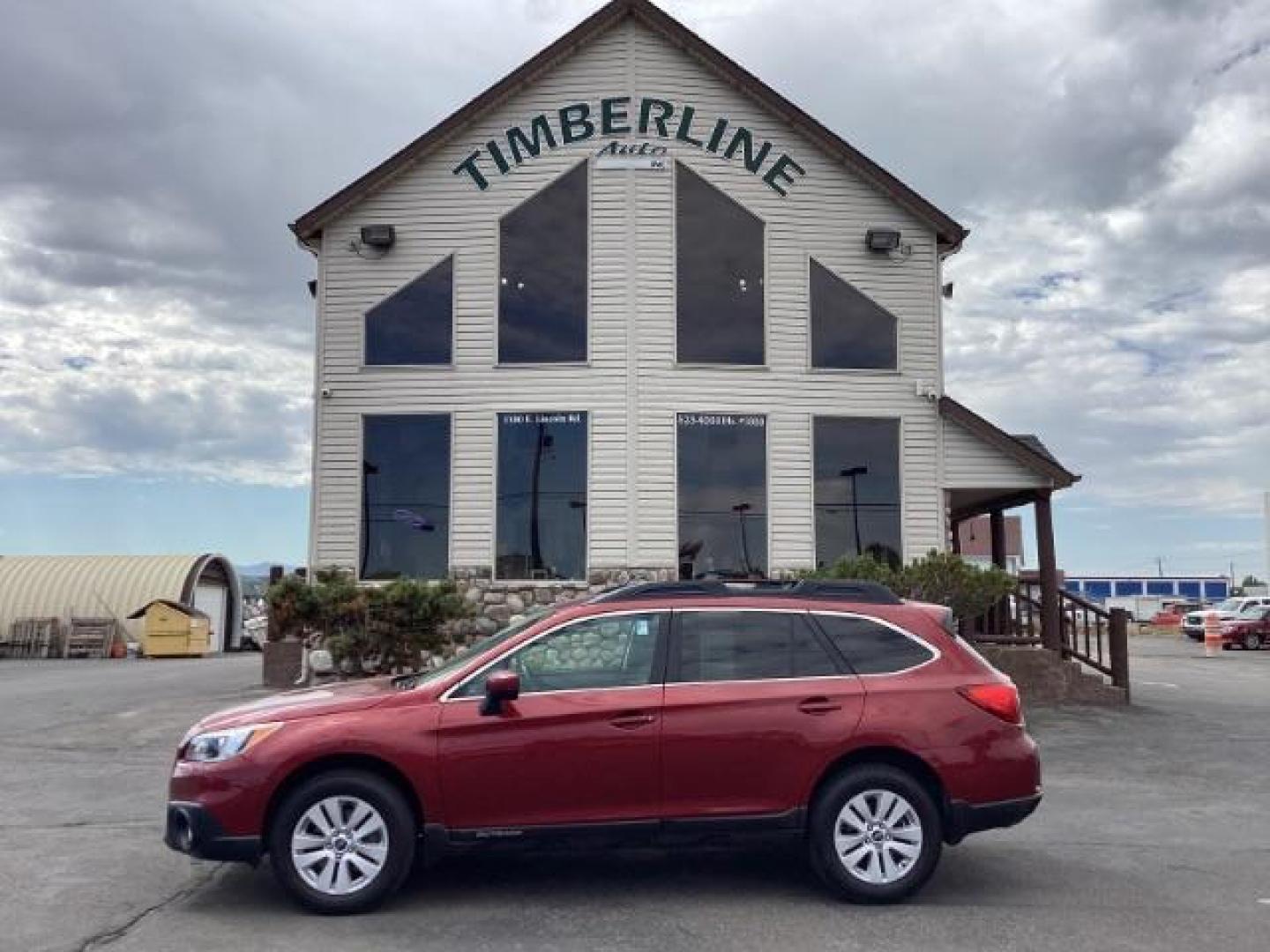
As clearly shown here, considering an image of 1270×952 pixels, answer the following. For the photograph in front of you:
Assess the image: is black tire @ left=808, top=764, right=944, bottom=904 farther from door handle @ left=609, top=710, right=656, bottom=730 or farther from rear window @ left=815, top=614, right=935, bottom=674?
door handle @ left=609, top=710, right=656, bottom=730

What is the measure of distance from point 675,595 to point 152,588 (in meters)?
31.7

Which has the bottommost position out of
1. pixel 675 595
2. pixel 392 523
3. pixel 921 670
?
pixel 921 670

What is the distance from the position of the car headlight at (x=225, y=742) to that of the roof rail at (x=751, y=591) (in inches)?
75.2

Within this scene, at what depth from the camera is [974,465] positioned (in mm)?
16891

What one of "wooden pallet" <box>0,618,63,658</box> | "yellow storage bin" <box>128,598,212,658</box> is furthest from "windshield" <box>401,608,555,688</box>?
"wooden pallet" <box>0,618,63,658</box>

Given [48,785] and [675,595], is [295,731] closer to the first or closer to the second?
[675,595]

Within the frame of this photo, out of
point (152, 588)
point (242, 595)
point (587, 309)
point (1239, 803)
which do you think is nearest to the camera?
point (1239, 803)

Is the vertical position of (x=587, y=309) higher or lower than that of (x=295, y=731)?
higher

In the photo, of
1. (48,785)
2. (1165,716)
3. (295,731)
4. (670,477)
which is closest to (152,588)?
(670,477)

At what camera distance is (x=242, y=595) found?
4175 centimetres

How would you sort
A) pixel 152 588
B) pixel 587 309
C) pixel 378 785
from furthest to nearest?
pixel 152 588, pixel 587 309, pixel 378 785

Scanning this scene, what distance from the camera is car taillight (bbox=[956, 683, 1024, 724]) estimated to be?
6.71 m

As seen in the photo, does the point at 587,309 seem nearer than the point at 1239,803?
No

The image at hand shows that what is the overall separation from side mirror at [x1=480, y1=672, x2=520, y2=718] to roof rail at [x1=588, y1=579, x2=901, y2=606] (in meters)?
0.78
